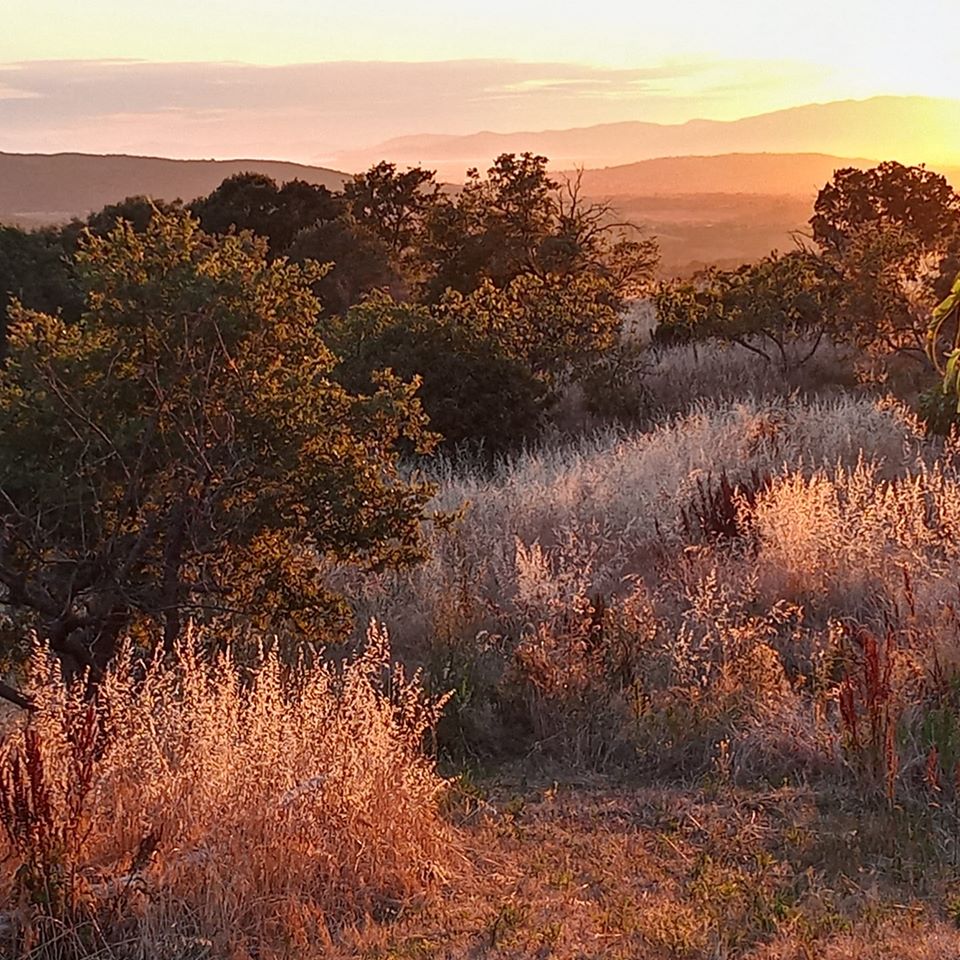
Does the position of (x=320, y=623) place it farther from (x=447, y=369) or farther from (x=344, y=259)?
(x=344, y=259)

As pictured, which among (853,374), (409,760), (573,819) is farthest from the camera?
(853,374)

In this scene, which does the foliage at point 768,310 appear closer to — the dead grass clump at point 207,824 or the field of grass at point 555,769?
the field of grass at point 555,769

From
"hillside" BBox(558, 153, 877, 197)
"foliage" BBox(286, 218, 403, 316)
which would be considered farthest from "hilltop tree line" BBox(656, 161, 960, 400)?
"hillside" BBox(558, 153, 877, 197)

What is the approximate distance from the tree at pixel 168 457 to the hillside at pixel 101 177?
117340 mm

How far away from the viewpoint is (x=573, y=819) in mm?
4867

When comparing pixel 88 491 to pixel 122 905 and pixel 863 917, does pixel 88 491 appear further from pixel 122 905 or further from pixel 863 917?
pixel 863 917

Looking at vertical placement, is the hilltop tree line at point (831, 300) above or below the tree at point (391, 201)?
below

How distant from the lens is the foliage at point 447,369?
43.8 ft

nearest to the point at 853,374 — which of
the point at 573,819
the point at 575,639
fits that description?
the point at 575,639

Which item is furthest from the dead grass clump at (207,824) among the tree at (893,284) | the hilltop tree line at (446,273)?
the tree at (893,284)

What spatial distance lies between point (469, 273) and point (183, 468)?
1700 centimetres

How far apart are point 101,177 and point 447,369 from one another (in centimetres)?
13452

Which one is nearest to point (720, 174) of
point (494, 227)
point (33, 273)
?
point (494, 227)

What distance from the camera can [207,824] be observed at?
3.88m
